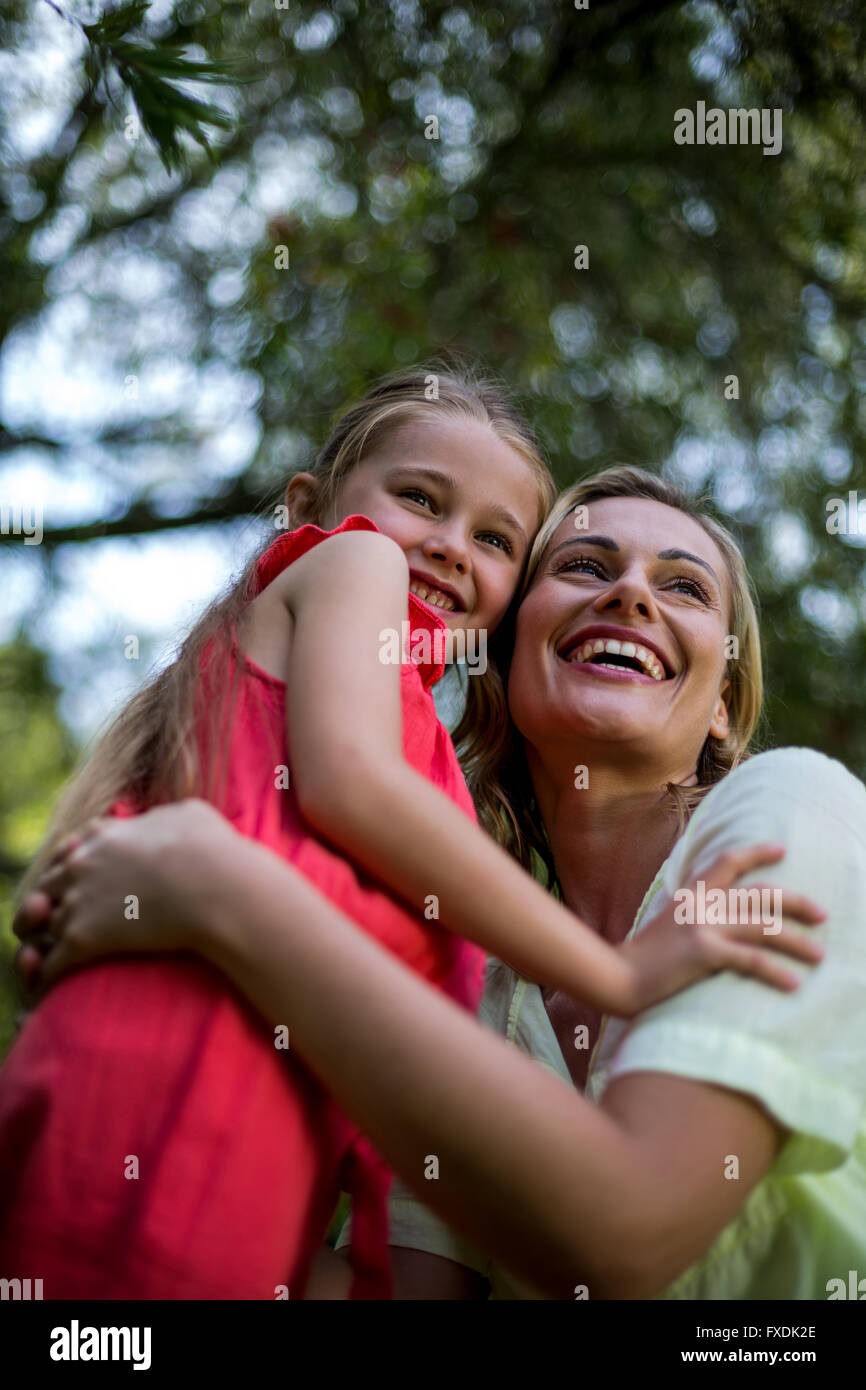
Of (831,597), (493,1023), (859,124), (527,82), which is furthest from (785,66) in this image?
(493,1023)

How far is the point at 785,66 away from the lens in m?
2.45

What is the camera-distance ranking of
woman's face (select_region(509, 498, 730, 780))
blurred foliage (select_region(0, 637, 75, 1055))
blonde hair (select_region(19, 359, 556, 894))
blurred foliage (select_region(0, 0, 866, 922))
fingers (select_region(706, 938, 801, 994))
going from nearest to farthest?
fingers (select_region(706, 938, 801, 994)) → blonde hair (select_region(19, 359, 556, 894)) → woman's face (select_region(509, 498, 730, 780)) → blurred foliage (select_region(0, 0, 866, 922)) → blurred foliage (select_region(0, 637, 75, 1055))

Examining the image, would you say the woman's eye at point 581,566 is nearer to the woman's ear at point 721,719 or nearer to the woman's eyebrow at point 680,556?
the woman's eyebrow at point 680,556

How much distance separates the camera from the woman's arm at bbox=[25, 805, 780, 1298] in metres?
1.00

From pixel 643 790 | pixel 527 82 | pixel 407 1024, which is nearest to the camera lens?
pixel 407 1024

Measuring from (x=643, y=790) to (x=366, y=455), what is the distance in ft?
2.36

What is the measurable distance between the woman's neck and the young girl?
0.47 meters

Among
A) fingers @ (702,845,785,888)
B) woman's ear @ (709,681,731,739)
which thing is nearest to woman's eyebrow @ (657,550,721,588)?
woman's ear @ (709,681,731,739)

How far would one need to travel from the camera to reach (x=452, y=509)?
6.11 ft

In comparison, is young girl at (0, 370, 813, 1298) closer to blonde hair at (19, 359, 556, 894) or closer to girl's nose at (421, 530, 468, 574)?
blonde hair at (19, 359, 556, 894)

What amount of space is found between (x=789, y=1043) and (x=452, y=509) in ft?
3.38

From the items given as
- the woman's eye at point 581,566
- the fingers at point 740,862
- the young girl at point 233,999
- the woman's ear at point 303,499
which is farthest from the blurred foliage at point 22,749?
the fingers at point 740,862

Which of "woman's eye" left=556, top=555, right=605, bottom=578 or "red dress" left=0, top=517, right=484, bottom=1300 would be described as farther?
"woman's eye" left=556, top=555, right=605, bottom=578
